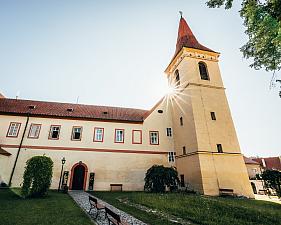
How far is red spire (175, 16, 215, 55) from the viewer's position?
23.6 metres

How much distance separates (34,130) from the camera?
20.3 metres

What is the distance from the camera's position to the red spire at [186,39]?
23.6 m

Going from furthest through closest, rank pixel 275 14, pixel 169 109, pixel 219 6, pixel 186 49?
pixel 169 109 → pixel 186 49 → pixel 219 6 → pixel 275 14

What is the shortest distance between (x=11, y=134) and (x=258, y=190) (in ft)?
111

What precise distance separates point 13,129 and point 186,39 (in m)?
24.8

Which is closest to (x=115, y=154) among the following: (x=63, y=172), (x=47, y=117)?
(x=63, y=172)

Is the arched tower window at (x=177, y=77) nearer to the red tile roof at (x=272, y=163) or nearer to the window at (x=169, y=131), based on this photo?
the window at (x=169, y=131)

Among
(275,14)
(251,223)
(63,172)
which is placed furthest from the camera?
(63,172)

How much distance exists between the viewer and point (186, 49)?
22.5m

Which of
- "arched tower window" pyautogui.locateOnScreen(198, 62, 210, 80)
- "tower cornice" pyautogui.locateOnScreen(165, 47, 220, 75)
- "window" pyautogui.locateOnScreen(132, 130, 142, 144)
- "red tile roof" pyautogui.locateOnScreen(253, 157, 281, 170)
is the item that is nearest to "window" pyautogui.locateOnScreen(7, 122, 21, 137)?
"window" pyautogui.locateOnScreen(132, 130, 142, 144)

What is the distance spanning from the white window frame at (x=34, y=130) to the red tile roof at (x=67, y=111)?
1338 millimetres

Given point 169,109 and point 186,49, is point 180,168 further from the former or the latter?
point 186,49

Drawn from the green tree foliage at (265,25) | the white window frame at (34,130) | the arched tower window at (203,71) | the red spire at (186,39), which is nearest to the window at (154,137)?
the arched tower window at (203,71)

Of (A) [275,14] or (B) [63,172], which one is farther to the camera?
(B) [63,172]
